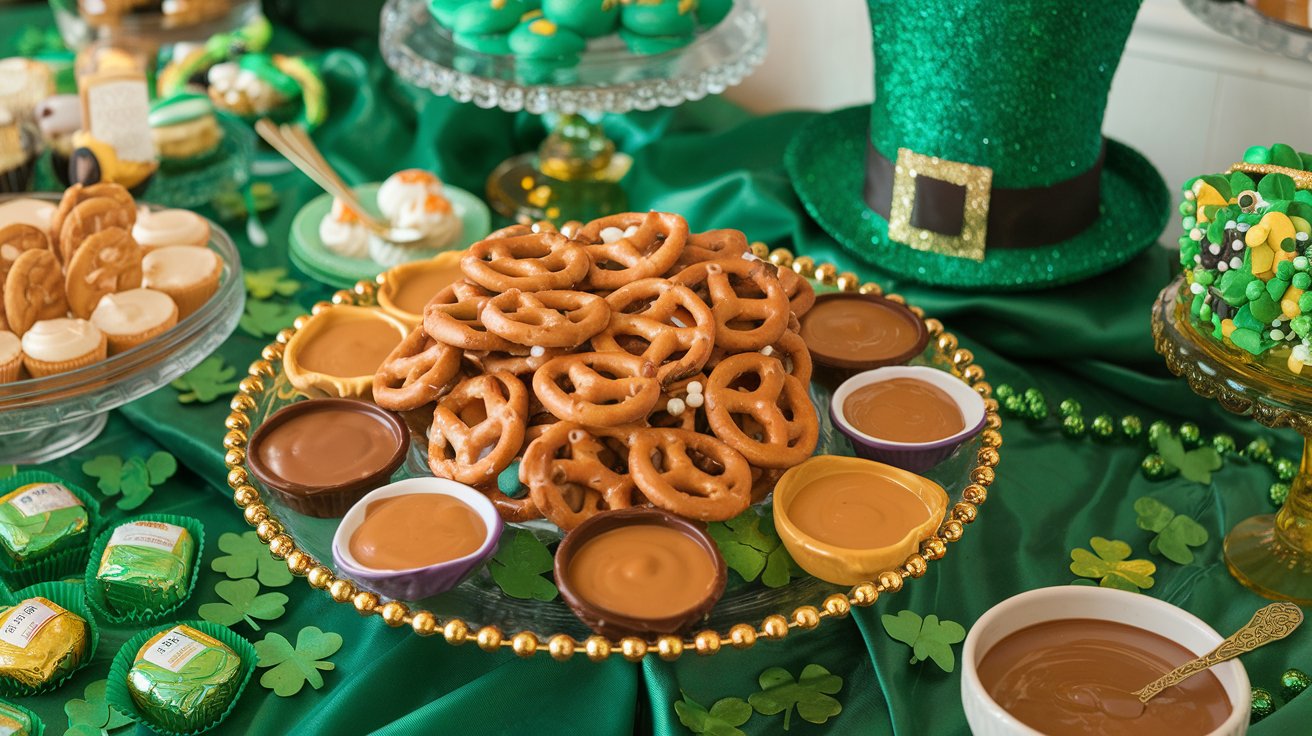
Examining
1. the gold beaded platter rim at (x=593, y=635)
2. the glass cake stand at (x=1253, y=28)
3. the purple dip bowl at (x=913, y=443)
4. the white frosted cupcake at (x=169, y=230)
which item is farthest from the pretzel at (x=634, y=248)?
the glass cake stand at (x=1253, y=28)

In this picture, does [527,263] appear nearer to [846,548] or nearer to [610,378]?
[610,378]

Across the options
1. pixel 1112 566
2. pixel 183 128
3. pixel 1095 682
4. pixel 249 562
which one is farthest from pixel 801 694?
pixel 183 128

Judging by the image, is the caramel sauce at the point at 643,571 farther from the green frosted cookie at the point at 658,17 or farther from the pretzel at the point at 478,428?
the green frosted cookie at the point at 658,17

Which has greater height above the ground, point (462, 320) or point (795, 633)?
point (462, 320)

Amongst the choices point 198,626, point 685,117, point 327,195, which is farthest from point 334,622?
point 685,117

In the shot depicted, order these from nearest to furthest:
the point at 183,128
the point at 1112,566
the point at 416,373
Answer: the point at 416,373 < the point at 1112,566 < the point at 183,128

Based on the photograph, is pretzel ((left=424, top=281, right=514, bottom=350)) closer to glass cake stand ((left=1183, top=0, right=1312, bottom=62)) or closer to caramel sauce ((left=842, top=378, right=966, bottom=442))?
caramel sauce ((left=842, top=378, right=966, bottom=442))

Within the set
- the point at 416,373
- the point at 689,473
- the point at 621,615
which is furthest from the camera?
the point at 416,373
